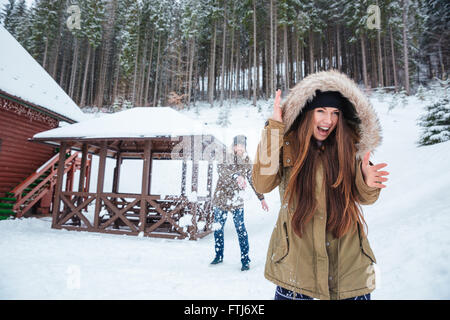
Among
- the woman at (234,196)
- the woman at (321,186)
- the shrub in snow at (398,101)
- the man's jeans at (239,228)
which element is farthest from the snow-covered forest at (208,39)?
the woman at (321,186)

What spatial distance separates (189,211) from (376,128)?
6.26 meters

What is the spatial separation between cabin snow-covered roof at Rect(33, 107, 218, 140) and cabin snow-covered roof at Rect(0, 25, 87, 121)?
2.67 m

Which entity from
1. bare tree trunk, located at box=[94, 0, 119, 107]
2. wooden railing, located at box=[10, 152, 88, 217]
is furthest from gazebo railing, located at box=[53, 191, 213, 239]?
bare tree trunk, located at box=[94, 0, 119, 107]

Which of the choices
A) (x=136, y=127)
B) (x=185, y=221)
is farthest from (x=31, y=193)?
(x=185, y=221)

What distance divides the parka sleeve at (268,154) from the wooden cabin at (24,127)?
995 cm

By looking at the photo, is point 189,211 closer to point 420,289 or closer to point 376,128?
point 420,289

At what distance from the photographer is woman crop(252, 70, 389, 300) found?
1353mm

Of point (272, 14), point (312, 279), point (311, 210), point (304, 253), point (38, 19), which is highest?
point (38, 19)

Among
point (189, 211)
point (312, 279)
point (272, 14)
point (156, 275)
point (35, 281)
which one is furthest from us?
point (272, 14)

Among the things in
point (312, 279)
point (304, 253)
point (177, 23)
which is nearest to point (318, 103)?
point (304, 253)

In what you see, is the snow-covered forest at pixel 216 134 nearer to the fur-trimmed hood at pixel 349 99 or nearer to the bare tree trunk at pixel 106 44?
the bare tree trunk at pixel 106 44

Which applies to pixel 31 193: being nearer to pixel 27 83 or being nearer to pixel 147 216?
pixel 27 83

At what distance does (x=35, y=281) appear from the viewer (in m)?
3.12

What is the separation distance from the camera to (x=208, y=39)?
26.6 m
